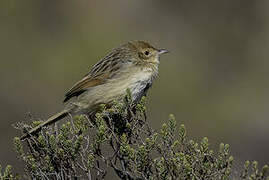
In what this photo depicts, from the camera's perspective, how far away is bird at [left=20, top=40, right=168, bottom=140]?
7410 millimetres

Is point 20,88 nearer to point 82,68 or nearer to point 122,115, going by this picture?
point 82,68

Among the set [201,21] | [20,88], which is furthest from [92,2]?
[20,88]

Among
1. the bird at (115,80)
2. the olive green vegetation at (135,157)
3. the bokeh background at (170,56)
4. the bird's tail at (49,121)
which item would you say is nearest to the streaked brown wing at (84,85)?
the bird at (115,80)

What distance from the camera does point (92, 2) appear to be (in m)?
19.8

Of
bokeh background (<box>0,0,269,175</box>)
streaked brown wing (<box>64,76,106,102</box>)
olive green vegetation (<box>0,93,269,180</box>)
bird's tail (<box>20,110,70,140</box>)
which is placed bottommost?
olive green vegetation (<box>0,93,269,180</box>)

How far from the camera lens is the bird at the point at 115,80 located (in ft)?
24.3

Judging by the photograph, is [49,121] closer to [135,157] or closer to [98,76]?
[98,76]

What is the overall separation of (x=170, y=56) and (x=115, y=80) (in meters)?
10.6

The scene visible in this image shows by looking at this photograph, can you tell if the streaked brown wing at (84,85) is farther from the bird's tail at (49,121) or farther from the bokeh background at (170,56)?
the bokeh background at (170,56)

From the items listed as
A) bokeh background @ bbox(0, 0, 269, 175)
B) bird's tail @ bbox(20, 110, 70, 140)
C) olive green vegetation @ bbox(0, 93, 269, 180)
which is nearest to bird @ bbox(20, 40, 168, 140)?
bird's tail @ bbox(20, 110, 70, 140)

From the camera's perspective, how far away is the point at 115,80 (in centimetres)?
756

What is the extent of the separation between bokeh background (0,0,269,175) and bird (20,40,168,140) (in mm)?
5614

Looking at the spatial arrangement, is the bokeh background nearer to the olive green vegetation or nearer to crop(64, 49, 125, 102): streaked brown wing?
crop(64, 49, 125, 102): streaked brown wing

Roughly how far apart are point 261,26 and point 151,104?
238 inches
